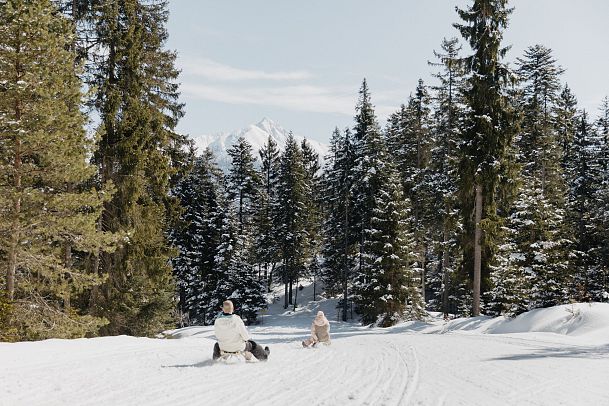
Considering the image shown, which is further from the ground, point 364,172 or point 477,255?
point 364,172

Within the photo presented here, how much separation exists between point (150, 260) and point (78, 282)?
596cm

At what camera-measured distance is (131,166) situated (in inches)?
815

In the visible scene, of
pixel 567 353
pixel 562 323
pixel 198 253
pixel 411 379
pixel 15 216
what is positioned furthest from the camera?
pixel 198 253

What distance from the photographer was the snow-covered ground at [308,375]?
673cm

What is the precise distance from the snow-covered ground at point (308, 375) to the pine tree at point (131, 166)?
881 centimetres

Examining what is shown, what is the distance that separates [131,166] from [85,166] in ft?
17.2

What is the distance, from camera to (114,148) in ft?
67.6

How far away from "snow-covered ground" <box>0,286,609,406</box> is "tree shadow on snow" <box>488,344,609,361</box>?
0.03 m

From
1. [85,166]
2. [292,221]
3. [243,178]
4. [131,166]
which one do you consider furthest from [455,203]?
[243,178]

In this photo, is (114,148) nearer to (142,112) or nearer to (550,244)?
(142,112)

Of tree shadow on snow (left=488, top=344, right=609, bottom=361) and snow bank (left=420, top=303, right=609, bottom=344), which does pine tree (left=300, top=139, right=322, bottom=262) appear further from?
tree shadow on snow (left=488, top=344, right=609, bottom=361)

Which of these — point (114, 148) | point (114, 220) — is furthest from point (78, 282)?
point (114, 148)

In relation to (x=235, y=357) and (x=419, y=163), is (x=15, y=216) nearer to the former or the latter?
(x=235, y=357)

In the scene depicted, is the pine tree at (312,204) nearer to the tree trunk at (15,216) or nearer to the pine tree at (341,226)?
the pine tree at (341,226)
